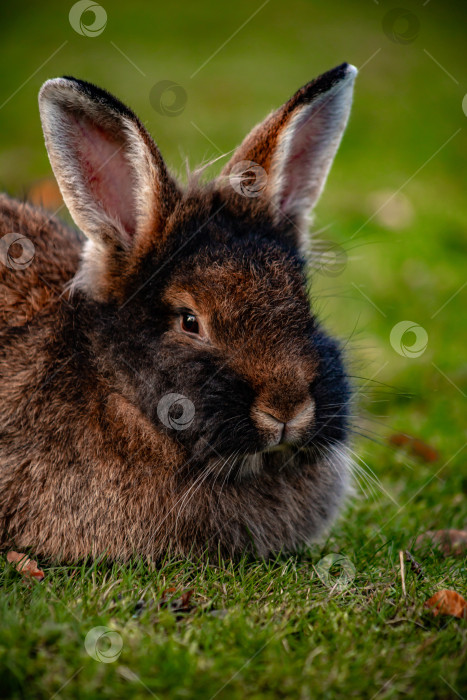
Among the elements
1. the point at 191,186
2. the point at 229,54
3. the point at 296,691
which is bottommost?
the point at 296,691

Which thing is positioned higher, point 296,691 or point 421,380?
point 421,380

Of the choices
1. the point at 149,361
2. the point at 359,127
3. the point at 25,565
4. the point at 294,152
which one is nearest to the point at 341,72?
the point at 294,152

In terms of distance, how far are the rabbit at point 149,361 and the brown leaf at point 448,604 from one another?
2.55 ft

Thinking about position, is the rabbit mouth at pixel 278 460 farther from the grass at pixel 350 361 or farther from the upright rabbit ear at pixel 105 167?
the upright rabbit ear at pixel 105 167

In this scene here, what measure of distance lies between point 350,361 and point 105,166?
1.59 metres

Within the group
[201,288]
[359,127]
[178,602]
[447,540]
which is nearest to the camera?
[178,602]

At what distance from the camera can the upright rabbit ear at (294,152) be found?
3.81 metres

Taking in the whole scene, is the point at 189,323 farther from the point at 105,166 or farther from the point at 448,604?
the point at 448,604

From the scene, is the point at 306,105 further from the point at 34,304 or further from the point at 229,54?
the point at 229,54

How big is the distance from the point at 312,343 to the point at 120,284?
976mm

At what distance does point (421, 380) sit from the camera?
19.9 ft

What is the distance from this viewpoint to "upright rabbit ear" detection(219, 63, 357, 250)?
3.81m

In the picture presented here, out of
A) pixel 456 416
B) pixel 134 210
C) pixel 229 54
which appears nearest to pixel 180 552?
pixel 134 210

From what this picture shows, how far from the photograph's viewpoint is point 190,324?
3408mm
